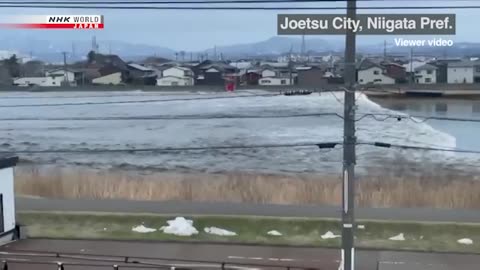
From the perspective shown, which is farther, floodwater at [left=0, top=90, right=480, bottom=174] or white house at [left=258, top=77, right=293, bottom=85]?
floodwater at [left=0, top=90, right=480, bottom=174]

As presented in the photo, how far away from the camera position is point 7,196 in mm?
16438

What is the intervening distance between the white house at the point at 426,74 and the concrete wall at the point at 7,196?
13.4m

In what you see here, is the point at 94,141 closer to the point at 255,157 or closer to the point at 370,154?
the point at 255,157

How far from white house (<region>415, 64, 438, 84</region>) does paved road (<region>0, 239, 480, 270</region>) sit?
32.5ft

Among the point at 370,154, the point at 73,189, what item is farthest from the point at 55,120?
the point at 73,189

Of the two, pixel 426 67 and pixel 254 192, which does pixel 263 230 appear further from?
pixel 426 67

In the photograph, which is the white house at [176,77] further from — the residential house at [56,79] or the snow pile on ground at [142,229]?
the snow pile on ground at [142,229]

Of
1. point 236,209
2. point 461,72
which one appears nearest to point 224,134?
point 461,72

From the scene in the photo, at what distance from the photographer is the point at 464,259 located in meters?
15.5

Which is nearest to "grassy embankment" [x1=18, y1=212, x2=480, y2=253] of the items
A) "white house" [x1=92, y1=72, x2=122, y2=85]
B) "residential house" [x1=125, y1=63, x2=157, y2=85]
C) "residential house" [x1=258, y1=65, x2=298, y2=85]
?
"residential house" [x1=258, y1=65, x2=298, y2=85]

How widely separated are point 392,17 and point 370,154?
32.3 meters

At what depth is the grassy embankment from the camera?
17.0 m

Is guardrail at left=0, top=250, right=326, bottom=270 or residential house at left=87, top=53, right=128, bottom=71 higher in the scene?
residential house at left=87, top=53, right=128, bottom=71

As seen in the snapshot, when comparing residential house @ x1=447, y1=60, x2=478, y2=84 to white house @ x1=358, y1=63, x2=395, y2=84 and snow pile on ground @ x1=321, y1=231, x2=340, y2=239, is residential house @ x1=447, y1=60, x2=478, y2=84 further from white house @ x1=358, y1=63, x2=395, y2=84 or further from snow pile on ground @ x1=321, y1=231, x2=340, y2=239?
snow pile on ground @ x1=321, y1=231, x2=340, y2=239
